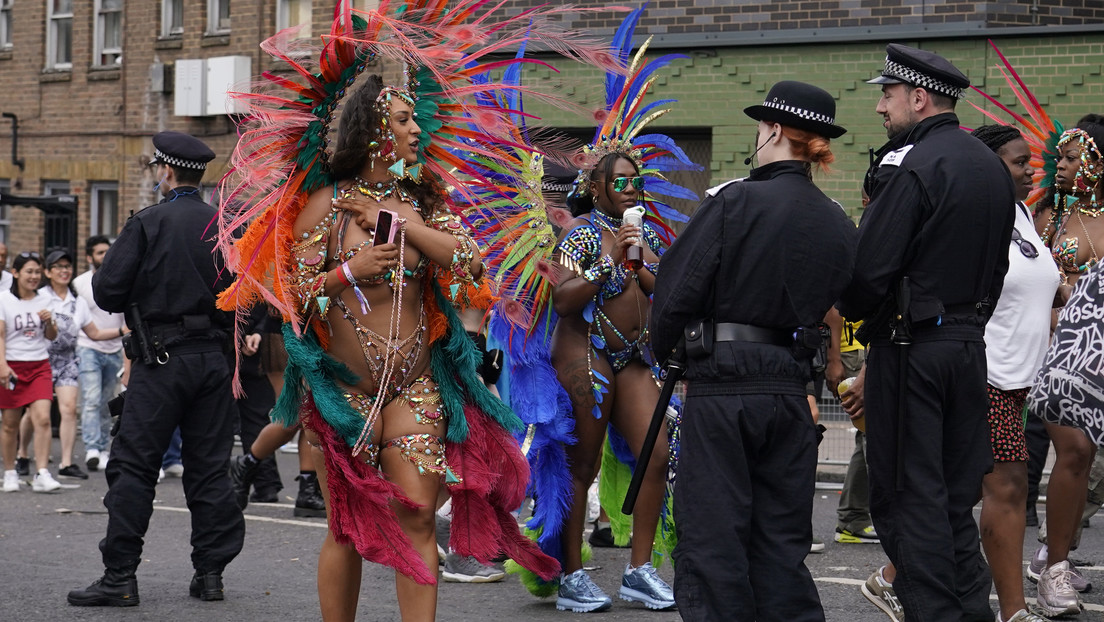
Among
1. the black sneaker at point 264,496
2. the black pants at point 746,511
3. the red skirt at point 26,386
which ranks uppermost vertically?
the black pants at point 746,511

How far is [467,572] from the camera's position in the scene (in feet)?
25.3

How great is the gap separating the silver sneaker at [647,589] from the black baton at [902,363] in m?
1.80

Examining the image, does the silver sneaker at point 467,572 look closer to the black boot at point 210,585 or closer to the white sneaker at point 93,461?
the black boot at point 210,585

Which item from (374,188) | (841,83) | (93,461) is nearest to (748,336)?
(374,188)

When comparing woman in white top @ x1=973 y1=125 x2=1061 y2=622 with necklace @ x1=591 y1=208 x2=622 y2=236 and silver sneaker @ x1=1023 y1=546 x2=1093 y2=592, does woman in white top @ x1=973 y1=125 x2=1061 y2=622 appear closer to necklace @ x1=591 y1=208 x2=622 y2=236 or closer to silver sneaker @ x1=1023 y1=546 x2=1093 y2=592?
silver sneaker @ x1=1023 y1=546 x2=1093 y2=592

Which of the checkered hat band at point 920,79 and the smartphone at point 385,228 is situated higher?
the checkered hat band at point 920,79

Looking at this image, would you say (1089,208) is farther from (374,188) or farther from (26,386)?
(26,386)

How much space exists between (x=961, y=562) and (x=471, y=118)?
2451 millimetres

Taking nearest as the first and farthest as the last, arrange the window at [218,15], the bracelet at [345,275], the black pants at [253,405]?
the bracelet at [345,275] → the black pants at [253,405] → the window at [218,15]

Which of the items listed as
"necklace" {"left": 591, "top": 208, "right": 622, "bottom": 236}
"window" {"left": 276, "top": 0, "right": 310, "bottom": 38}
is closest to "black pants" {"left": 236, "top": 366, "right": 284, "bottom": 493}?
"necklace" {"left": 591, "top": 208, "right": 622, "bottom": 236}

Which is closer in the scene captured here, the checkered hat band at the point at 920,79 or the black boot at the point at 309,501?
the checkered hat band at the point at 920,79

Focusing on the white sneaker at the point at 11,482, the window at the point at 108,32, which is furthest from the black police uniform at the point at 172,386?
the window at the point at 108,32

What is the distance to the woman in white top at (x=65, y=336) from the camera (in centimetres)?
1213

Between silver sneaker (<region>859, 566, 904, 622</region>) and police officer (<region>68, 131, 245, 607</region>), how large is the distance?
3006 mm
